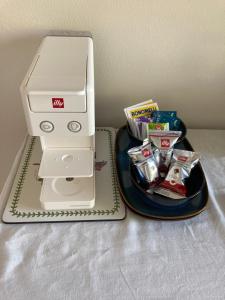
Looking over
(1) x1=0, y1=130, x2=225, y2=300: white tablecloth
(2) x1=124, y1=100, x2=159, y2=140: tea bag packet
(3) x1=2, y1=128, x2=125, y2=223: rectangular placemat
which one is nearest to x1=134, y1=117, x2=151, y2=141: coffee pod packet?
(2) x1=124, y1=100, x2=159, y2=140: tea bag packet

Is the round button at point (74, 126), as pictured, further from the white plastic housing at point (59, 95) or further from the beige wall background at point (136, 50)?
the beige wall background at point (136, 50)

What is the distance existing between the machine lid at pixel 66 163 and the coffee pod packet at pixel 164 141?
15 cm

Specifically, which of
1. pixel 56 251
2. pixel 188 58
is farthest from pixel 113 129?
pixel 56 251

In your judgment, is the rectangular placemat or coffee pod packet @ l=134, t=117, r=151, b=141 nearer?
the rectangular placemat

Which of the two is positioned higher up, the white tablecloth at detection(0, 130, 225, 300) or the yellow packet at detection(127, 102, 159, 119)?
the yellow packet at detection(127, 102, 159, 119)

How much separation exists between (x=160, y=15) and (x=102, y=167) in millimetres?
425

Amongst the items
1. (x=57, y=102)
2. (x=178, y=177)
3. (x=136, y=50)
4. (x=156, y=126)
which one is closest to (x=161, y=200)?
(x=178, y=177)

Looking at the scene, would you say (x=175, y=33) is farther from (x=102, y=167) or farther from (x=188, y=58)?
(x=102, y=167)

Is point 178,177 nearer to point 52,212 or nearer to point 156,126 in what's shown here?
point 156,126

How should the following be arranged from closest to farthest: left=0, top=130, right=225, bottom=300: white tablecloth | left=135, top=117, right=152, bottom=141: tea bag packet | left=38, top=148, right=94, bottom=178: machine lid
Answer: left=0, top=130, right=225, bottom=300: white tablecloth, left=38, top=148, right=94, bottom=178: machine lid, left=135, top=117, right=152, bottom=141: tea bag packet

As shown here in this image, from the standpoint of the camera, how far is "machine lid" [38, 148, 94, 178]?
58 centimetres

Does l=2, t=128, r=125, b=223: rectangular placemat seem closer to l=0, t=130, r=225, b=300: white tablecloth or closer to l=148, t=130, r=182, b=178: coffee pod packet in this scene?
l=0, t=130, r=225, b=300: white tablecloth

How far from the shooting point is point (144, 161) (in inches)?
24.3

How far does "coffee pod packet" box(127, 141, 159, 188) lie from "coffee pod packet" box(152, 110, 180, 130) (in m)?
0.12
